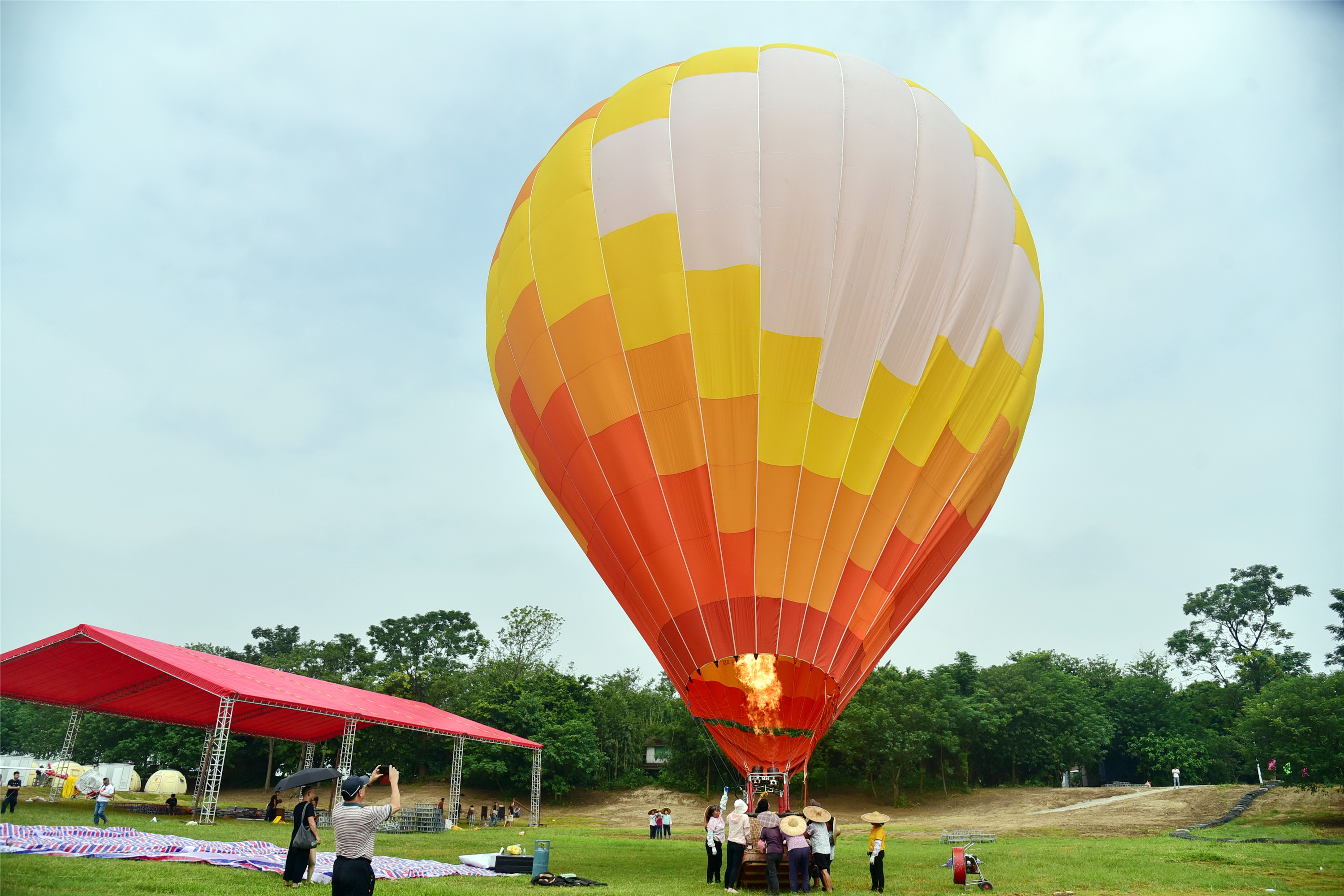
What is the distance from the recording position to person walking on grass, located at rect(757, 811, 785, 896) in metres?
8.46

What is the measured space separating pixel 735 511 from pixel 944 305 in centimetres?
385

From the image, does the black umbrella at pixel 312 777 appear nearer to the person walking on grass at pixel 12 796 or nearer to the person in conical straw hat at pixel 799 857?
the person in conical straw hat at pixel 799 857

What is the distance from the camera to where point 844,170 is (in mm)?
10141

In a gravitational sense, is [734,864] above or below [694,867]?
above

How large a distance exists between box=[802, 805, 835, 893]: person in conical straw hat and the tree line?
23.2 meters

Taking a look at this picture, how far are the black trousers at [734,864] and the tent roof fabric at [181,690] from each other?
41.2 ft

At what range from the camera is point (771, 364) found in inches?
379

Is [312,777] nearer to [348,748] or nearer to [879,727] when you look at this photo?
[348,748]

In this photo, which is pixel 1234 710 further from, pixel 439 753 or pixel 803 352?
pixel 803 352

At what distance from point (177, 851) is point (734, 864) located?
A: 7197 mm

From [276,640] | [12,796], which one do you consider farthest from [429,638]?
[12,796]

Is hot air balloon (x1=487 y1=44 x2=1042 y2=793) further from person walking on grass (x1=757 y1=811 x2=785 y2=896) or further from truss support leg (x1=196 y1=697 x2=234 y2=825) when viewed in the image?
truss support leg (x1=196 y1=697 x2=234 y2=825)

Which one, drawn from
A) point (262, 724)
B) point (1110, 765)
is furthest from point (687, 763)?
point (1110, 765)

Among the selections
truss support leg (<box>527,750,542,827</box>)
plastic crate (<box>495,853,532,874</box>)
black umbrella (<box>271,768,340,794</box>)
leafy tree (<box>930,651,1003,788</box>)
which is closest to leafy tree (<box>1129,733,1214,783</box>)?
leafy tree (<box>930,651,1003,788</box>)
